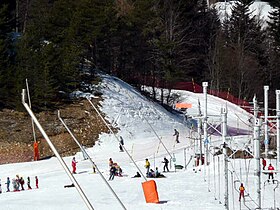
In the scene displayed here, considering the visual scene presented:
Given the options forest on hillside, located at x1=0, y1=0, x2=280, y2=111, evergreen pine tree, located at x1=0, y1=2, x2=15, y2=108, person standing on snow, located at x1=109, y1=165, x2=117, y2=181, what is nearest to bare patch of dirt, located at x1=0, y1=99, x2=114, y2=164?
evergreen pine tree, located at x1=0, y1=2, x2=15, y2=108

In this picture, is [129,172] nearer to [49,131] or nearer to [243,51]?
[49,131]

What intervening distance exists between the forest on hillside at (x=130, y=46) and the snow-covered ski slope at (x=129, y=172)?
14.1 feet

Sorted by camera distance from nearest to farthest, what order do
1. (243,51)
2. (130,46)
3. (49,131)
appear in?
(49,131), (130,46), (243,51)

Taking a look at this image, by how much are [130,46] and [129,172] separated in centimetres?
3276

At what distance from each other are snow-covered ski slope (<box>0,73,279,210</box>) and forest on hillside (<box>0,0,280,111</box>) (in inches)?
169

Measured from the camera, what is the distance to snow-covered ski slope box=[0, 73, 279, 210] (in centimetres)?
2214

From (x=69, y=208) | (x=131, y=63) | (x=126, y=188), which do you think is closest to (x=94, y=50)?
(x=131, y=63)

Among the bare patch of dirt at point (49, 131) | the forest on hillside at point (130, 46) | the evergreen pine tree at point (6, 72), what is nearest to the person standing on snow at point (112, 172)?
the bare patch of dirt at point (49, 131)

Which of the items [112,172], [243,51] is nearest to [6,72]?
[112,172]

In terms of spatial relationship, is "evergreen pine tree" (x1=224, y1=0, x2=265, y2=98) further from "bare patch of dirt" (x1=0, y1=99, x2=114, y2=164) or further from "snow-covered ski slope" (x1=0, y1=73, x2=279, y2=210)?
"bare patch of dirt" (x1=0, y1=99, x2=114, y2=164)

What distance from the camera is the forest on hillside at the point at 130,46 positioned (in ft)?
155

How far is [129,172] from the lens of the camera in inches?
1222

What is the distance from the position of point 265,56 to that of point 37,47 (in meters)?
33.8

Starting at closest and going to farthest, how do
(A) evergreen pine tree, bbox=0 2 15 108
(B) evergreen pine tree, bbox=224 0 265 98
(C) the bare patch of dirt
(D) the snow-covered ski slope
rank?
(D) the snow-covered ski slope → (C) the bare patch of dirt → (A) evergreen pine tree, bbox=0 2 15 108 → (B) evergreen pine tree, bbox=224 0 265 98
